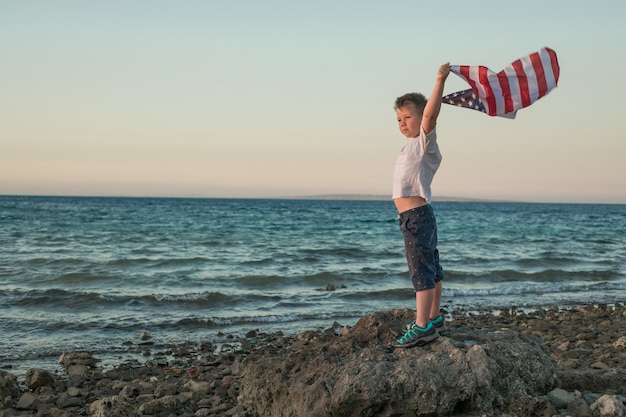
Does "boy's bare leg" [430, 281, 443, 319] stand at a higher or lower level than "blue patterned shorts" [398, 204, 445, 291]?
lower

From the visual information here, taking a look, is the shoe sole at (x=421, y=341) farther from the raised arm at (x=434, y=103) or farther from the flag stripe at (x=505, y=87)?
the flag stripe at (x=505, y=87)

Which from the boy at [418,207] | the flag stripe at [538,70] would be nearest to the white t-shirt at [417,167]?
the boy at [418,207]

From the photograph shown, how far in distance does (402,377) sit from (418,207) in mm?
1341

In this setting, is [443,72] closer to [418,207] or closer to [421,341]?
[418,207]

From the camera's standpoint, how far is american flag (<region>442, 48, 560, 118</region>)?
491cm

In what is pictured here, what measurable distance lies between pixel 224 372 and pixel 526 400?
370 centimetres

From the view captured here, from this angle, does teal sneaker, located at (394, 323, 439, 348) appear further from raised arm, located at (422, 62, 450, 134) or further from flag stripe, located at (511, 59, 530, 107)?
flag stripe, located at (511, 59, 530, 107)

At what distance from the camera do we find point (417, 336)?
488 centimetres

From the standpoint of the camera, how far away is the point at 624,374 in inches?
217

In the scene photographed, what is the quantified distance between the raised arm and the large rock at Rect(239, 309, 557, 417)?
1680mm

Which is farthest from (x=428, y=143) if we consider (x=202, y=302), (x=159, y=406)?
(x=202, y=302)

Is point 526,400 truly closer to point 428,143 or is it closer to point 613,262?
point 428,143

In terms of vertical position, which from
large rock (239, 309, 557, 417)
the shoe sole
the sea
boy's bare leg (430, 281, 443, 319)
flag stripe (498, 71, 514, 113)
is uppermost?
flag stripe (498, 71, 514, 113)

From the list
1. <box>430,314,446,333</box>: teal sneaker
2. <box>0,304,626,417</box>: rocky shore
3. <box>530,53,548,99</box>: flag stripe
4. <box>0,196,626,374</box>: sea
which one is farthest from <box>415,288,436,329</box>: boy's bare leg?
<box>0,196,626,374</box>: sea
